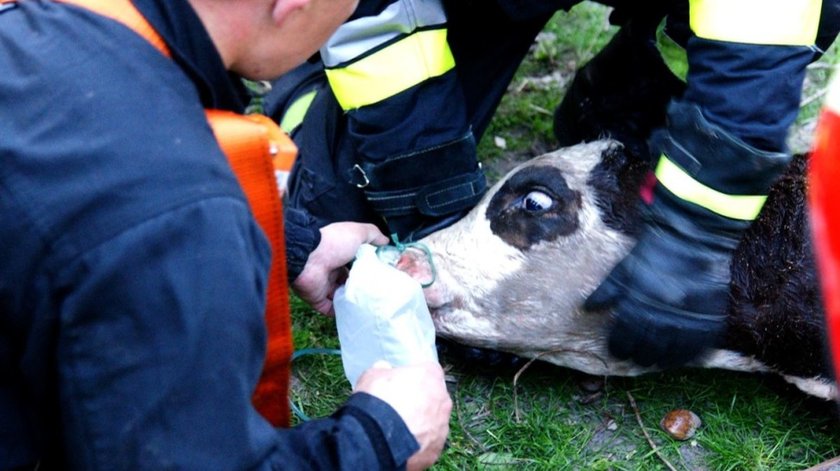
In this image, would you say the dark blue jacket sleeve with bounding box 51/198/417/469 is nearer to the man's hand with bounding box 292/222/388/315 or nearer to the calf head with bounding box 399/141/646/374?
the man's hand with bounding box 292/222/388/315

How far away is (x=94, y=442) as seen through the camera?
6.16ft

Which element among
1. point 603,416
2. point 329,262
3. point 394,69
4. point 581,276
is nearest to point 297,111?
point 394,69

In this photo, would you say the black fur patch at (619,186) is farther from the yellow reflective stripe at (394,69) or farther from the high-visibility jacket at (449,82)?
the yellow reflective stripe at (394,69)

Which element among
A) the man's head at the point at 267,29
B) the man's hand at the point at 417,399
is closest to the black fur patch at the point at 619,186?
the man's hand at the point at 417,399

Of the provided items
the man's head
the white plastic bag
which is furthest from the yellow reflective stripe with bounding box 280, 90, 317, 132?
the man's head

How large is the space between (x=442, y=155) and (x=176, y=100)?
1.60m

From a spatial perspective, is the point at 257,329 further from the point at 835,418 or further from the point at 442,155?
the point at 835,418

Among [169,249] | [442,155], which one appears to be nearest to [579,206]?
[442,155]

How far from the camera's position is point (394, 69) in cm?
335

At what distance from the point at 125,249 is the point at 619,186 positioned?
6.52 feet

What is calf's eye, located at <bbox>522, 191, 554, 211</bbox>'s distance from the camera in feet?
10.9

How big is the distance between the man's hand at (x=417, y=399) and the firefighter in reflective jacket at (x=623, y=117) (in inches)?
26.0

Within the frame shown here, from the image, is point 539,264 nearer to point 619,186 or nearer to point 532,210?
point 532,210

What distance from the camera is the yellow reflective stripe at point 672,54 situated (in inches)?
137
